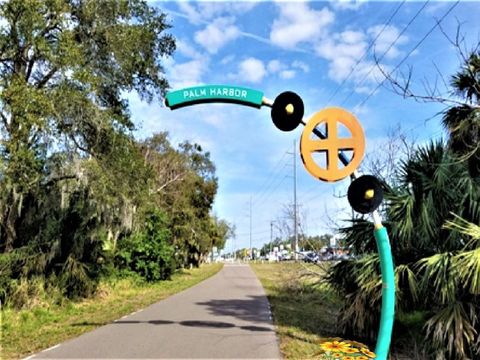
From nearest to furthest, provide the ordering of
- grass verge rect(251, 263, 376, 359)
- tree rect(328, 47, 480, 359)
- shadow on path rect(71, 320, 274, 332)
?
tree rect(328, 47, 480, 359)
grass verge rect(251, 263, 376, 359)
shadow on path rect(71, 320, 274, 332)

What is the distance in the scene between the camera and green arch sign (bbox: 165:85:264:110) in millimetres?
7270

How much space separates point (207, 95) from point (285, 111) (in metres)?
1.33

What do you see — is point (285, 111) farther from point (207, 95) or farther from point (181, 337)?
point (181, 337)

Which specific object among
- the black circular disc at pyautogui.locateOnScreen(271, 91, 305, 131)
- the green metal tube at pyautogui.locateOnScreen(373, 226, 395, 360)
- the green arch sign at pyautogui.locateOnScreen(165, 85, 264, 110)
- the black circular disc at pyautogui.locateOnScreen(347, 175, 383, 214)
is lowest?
the green metal tube at pyautogui.locateOnScreen(373, 226, 395, 360)

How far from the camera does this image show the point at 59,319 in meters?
12.0

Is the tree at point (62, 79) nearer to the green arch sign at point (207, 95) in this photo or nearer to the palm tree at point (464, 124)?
the green arch sign at point (207, 95)

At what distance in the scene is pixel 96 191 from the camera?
12.9 metres

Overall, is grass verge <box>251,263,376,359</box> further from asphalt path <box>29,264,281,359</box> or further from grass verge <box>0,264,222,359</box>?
grass verge <box>0,264,222,359</box>

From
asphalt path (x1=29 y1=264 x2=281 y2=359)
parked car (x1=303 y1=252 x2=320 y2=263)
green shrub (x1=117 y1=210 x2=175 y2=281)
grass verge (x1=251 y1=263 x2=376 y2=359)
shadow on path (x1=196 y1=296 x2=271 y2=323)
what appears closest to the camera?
asphalt path (x1=29 y1=264 x2=281 y2=359)

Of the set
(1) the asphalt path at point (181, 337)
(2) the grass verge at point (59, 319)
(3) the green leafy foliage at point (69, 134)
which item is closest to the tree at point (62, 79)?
(3) the green leafy foliage at point (69, 134)

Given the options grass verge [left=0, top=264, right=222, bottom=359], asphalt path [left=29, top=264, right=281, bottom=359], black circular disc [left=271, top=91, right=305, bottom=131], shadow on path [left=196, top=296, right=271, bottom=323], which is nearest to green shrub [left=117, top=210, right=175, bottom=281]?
grass verge [left=0, top=264, right=222, bottom=359]

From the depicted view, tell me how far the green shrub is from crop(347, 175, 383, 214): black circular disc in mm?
18429

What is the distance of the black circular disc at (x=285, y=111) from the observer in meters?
6.67

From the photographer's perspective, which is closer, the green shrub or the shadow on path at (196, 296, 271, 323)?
the shadow on path at (196, 296, 271, 323)
